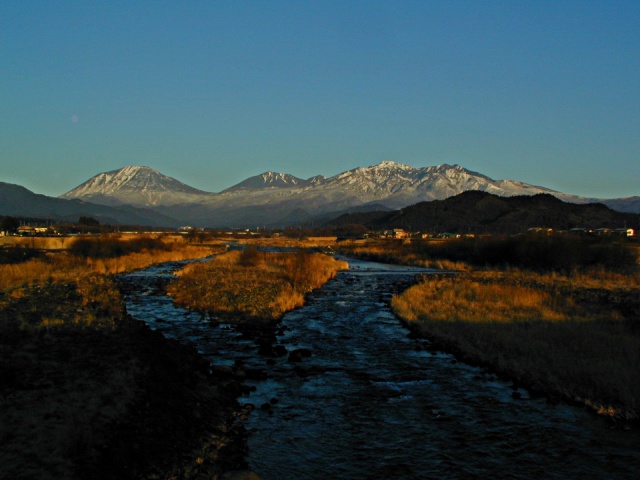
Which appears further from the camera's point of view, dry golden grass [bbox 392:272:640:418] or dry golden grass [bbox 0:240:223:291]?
dry golden grass [bbox 0:240:223:291]

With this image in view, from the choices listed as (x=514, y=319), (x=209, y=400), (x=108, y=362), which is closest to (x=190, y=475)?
(x=209, y=400)

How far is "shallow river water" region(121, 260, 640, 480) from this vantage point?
10.1 m

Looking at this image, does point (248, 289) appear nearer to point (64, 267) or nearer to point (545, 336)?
point (545, 336)

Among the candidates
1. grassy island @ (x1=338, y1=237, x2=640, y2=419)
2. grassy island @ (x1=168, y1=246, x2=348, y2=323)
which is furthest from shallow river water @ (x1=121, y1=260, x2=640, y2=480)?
grassy island @ (x1=168, y1=246, x2=348, y2=323)

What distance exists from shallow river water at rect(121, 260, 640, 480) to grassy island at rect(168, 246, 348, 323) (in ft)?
20.5

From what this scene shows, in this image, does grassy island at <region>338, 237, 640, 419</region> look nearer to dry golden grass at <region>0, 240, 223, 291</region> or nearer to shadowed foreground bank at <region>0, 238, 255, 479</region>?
shadowed foreground bank at <region>0, 238, 255, 479</region>

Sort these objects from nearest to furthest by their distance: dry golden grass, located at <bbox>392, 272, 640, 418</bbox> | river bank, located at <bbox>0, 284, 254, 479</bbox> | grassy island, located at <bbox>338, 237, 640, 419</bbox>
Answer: river bank, located at <bbox>0, 284, 254, 479</bbox>, dry golden grass, located at <bbox>392, 272, 640, 418</bbox>, grassy island, located at <bbox>338, 237, 640, 419</bbox>

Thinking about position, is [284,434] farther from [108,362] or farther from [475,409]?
[108,362]

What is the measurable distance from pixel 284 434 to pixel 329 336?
10.7 meters

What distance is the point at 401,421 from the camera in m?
12.5

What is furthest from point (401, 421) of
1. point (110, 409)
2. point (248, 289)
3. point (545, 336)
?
point (248, 289)

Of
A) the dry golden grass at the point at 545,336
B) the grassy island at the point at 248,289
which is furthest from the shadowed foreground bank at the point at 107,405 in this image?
the dry golden grass at the point at 545,336

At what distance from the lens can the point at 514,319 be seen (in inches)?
928

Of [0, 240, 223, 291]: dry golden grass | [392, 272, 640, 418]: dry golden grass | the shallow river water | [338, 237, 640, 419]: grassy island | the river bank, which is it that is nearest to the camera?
the river bank
